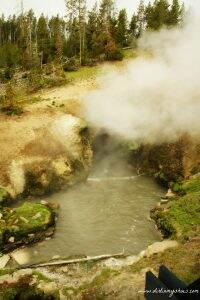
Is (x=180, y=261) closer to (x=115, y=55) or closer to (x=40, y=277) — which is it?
(x=40, y=277)

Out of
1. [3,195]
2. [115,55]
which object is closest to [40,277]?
[3,195]

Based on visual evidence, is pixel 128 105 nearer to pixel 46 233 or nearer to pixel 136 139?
pixel 136 139

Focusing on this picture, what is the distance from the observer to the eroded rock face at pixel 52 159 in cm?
2752

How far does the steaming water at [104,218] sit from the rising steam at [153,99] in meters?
4.25

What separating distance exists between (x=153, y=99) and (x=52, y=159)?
11.6 meters

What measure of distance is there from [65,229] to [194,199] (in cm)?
789

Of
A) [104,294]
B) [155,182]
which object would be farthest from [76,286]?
[155,182]

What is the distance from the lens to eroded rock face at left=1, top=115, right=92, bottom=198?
2752cm

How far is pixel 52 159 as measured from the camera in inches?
1153

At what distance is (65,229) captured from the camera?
24.2m

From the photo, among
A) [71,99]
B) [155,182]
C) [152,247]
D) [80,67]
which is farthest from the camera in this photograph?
[80,67]

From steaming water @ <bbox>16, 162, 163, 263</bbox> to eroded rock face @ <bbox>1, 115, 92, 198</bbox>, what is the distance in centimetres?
109

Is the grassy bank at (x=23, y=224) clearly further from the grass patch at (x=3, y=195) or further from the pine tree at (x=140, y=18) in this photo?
the pine tree at (x=140, y=18)

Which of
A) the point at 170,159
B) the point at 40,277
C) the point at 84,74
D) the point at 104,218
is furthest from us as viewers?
the point at 84,74
